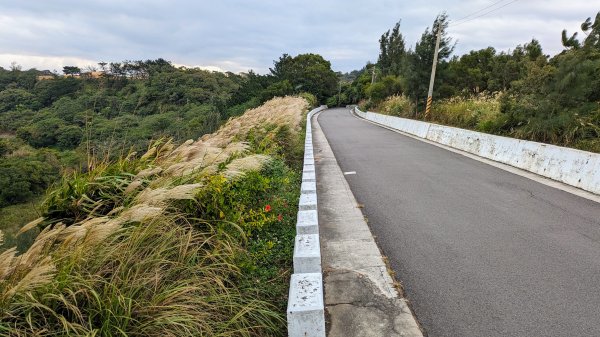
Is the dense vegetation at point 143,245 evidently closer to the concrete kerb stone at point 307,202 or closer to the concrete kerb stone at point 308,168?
the concrete kerb stone at point 307,202

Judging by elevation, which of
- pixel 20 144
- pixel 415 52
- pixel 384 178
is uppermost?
pixel 415 52

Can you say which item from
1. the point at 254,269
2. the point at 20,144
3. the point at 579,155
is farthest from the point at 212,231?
the point at 20,144

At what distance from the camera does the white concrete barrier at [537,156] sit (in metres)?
6.85

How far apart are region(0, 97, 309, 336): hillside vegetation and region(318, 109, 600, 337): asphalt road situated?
1446mm

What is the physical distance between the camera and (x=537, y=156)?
27.3 feet

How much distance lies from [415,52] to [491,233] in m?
21.9

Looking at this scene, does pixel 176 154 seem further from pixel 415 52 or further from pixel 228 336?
pixel 415 52

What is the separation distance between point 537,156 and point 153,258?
30.0 ft

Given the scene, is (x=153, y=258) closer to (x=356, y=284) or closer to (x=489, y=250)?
(x=356, y=284)

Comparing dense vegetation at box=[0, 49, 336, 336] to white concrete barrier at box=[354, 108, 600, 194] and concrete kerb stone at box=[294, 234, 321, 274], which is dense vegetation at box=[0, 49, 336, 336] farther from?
white concrete barrier at box=[354, 108, 600, 194]

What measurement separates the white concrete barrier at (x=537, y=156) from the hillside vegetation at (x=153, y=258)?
6453 millimetres

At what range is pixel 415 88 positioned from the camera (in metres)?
24.1

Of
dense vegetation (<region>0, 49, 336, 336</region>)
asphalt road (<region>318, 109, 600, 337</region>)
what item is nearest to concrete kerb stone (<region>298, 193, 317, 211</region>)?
dense vegetation (<region>0, 49, 336, 336</region>)

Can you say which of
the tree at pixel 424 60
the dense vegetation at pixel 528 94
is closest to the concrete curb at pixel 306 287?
the dense vegetation at pixel 528 94
